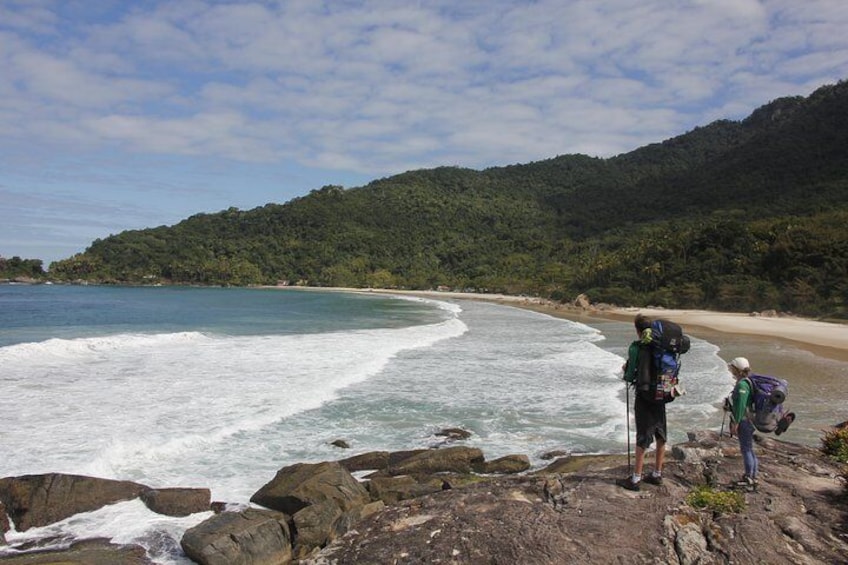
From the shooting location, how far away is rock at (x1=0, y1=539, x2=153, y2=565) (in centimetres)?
619

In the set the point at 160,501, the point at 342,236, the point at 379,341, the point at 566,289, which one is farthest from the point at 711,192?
the point at 160,501

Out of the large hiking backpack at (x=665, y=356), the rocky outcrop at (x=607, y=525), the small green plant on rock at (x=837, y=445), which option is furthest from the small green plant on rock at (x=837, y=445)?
the large hiking backpack at (x=665, y=356)

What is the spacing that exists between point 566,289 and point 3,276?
135m

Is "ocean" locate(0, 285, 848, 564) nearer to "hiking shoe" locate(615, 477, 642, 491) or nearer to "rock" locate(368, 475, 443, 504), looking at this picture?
"rock" locate(368, 475, 443, 504)

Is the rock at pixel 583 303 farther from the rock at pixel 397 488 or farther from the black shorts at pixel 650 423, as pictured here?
the black shorts at pixel 650 423

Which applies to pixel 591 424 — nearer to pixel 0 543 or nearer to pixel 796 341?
pixel 0 543

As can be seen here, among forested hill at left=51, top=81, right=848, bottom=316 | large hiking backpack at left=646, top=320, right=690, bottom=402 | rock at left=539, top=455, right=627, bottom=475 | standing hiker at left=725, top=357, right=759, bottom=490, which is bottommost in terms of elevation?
rock at left=539, top=455, right=627, bottom=475

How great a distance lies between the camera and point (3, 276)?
139625 mm

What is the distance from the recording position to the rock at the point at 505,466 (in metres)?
9.89

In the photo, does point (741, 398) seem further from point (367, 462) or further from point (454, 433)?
point (454, 433)

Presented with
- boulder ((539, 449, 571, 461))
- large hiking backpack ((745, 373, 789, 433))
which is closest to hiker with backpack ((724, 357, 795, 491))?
large hiking backpack ((745, 373, 789, 433))

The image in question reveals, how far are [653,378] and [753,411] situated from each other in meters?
1.26

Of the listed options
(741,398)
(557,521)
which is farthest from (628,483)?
(741,398)

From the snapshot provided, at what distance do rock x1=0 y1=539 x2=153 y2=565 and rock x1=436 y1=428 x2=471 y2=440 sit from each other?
6536mm
